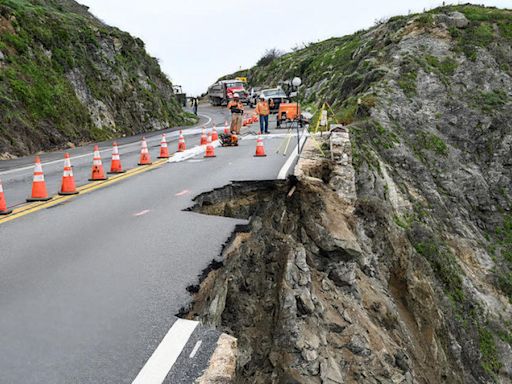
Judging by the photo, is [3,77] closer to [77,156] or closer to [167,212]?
[77,156]

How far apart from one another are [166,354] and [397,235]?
1150 cm

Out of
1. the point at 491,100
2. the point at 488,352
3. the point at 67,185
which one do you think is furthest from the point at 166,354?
the point at 491,100

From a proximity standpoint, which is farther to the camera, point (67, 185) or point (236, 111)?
point (236, 111)

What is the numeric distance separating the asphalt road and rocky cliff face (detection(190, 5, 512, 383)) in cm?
51

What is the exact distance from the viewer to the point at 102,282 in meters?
5.34

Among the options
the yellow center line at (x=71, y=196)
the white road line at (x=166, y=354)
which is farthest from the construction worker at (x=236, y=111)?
the white road line at (x=166, y=354)

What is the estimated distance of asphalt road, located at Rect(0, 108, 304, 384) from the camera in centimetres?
380

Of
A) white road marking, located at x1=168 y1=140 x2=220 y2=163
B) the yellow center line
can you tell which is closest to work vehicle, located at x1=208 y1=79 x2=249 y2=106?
white road marking, located at x1=168 y1=140 x2=220 y2=163

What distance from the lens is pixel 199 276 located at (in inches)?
221

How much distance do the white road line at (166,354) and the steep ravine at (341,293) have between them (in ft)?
1.35

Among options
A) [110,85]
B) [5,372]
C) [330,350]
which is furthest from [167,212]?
[110,85]

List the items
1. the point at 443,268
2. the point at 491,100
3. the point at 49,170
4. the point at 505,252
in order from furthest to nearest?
the point at 491,100 < the point at 505,252 < the point at 443,268 < the point at 49,170

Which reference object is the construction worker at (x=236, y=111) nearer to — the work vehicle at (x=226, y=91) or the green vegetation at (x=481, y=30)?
the green vegetation at (x=481, y=30)

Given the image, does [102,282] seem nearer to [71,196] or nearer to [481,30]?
[71,196]
